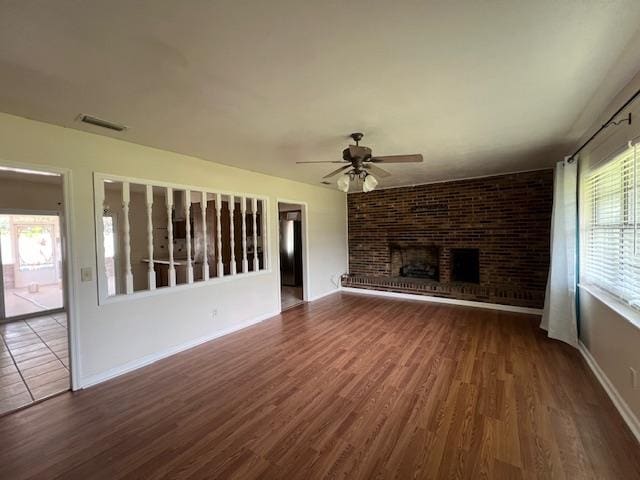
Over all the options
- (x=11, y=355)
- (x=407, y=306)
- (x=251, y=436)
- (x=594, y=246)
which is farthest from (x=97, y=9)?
(x=407, y=306)

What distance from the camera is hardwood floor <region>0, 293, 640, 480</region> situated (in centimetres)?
165

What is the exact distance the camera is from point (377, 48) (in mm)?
1483

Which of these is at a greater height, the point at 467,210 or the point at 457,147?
the point at 457,147

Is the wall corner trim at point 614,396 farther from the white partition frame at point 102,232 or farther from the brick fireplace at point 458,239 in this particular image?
the white partition frame at point 102,232

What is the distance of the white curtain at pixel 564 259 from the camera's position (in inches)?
129

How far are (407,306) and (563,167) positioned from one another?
120 inches

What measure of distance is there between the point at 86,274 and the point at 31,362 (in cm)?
150

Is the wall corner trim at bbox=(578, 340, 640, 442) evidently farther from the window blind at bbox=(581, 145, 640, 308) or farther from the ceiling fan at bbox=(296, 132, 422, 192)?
the ceiling fan at bbox=(296, 132, 422, 192)

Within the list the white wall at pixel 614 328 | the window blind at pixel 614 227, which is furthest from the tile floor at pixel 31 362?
the window blind at pixel 614 227

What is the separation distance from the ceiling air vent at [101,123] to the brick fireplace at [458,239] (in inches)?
191

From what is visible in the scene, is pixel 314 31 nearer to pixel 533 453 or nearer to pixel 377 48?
pixel 377 48

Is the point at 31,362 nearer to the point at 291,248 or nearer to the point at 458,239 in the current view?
the point at 291,248

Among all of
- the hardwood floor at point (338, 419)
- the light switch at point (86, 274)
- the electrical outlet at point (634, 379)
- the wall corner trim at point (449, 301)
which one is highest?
the light switch at point (86, 274)

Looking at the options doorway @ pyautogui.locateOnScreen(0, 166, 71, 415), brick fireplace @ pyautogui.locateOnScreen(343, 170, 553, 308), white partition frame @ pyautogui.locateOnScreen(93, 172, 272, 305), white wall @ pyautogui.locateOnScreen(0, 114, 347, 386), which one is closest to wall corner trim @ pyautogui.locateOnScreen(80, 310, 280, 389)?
white wall @ pyautogui.locateOnScreen(0, 114, 347, 386)
